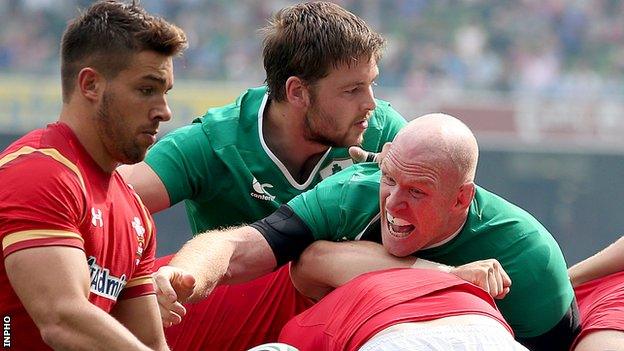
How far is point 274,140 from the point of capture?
4062 millimetres

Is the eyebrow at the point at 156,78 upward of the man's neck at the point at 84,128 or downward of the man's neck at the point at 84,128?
upward

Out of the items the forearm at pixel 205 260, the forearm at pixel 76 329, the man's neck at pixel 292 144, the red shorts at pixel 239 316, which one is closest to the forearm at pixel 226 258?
the forearm at pixel 205 260

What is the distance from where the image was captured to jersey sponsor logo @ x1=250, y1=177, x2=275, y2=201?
398 cm

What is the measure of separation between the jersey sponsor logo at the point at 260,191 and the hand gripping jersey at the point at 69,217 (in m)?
1.05

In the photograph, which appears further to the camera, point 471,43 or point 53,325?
point 471,43

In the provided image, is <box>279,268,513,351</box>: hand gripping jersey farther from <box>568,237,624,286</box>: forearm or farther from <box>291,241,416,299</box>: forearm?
<box>568,237,624,286</box>: forearm

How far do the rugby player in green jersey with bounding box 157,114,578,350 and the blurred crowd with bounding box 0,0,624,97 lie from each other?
11.3 m

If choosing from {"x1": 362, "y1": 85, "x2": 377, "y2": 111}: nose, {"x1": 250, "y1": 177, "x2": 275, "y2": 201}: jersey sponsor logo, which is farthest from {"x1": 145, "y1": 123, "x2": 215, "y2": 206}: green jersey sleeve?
{"x1": 362, "y1": 85, "x2": 377, "y2": 111}: nose

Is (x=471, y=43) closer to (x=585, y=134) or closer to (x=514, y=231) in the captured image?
(x=585, y=134)

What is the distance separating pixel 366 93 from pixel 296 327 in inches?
47.6

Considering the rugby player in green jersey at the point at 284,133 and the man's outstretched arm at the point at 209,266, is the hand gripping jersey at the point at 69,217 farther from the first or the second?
the rugby player in green jersey at the point at 284,133

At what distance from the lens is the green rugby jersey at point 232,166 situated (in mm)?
3957

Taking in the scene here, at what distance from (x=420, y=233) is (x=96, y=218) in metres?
0.93

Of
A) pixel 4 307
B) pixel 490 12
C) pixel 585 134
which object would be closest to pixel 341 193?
Answer: pixel 4 307
